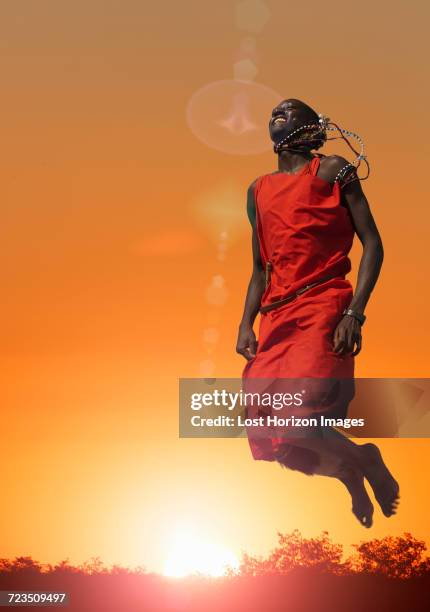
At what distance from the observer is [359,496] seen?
6.21m

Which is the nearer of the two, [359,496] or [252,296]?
[359,496]

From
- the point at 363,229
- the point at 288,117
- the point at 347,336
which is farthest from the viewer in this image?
the point at 288,117

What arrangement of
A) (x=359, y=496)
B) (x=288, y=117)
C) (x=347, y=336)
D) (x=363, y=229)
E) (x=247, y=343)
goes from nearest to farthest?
(x=347, y=336) → (x=359, y=496) → (x=363, y=229) → (x=288, y=117) → (x=247, y=343)

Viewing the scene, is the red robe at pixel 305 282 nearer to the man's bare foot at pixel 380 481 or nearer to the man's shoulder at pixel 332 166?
the man's shoulder at pixel 332 166

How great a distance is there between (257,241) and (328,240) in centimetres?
72

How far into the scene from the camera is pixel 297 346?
615 cm

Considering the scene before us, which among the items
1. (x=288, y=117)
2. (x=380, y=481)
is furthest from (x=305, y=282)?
(x=380, y=481)

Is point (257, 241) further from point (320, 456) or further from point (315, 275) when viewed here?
point (320, 456)

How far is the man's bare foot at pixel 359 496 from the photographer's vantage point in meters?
6.17

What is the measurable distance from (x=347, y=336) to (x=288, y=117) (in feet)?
5.19

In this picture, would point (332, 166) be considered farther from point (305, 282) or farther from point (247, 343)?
point (247, 343)

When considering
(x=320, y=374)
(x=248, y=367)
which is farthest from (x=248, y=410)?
(x=320, y=374)

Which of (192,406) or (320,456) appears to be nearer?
(320,456)

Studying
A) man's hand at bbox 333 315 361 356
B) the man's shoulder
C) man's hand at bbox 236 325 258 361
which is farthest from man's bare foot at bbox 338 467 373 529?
the man's shoulder
